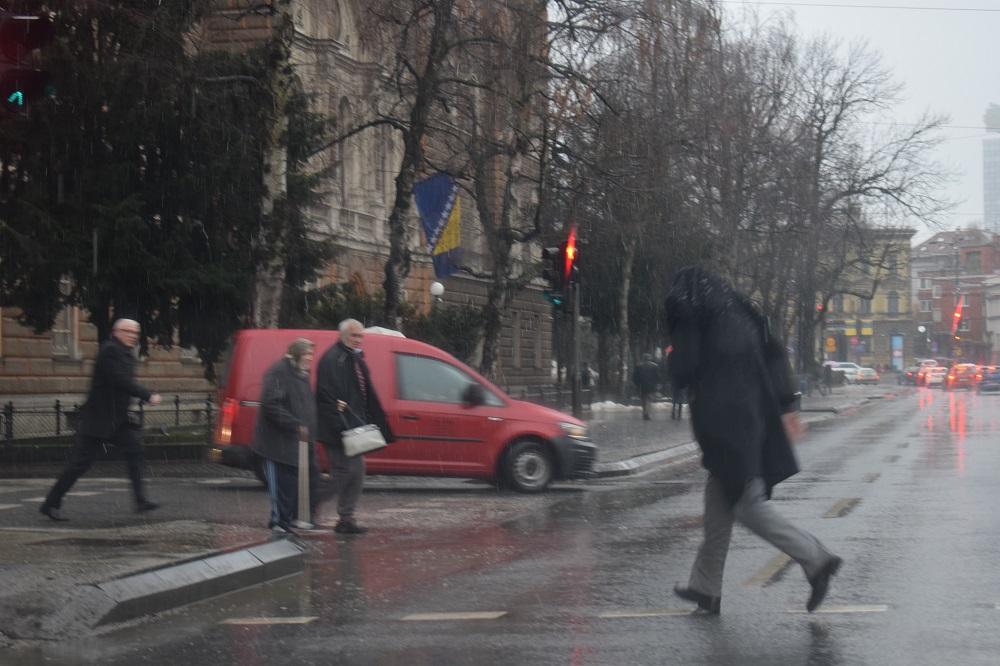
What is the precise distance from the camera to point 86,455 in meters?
13.1

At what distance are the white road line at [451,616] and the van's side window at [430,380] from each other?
8695 mm

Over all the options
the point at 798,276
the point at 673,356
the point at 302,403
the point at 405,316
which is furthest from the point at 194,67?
the point at 798,276

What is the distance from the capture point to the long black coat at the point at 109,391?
518 inches

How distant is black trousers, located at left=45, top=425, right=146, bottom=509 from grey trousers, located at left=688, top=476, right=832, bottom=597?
720cm

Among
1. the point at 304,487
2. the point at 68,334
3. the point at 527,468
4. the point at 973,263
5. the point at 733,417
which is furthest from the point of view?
the point at 973,263

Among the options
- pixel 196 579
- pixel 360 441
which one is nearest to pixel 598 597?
pixel 196 579

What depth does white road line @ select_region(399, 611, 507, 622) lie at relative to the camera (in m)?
7.96

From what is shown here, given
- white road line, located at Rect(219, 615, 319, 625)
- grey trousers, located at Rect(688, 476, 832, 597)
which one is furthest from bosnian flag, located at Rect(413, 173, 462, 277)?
grey trousers, located at Rect(688, 476, 832, 597)

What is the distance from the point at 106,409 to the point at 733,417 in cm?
753

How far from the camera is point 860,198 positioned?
58594 millimetres

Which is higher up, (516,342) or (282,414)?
(516,342)

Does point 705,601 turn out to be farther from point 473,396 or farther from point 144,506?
point 473,396

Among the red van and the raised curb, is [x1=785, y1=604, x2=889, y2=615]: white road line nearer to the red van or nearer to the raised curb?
the raised curb

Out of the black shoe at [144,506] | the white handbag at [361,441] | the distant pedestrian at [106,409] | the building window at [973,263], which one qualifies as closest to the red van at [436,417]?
the black shoe at [144,506]
